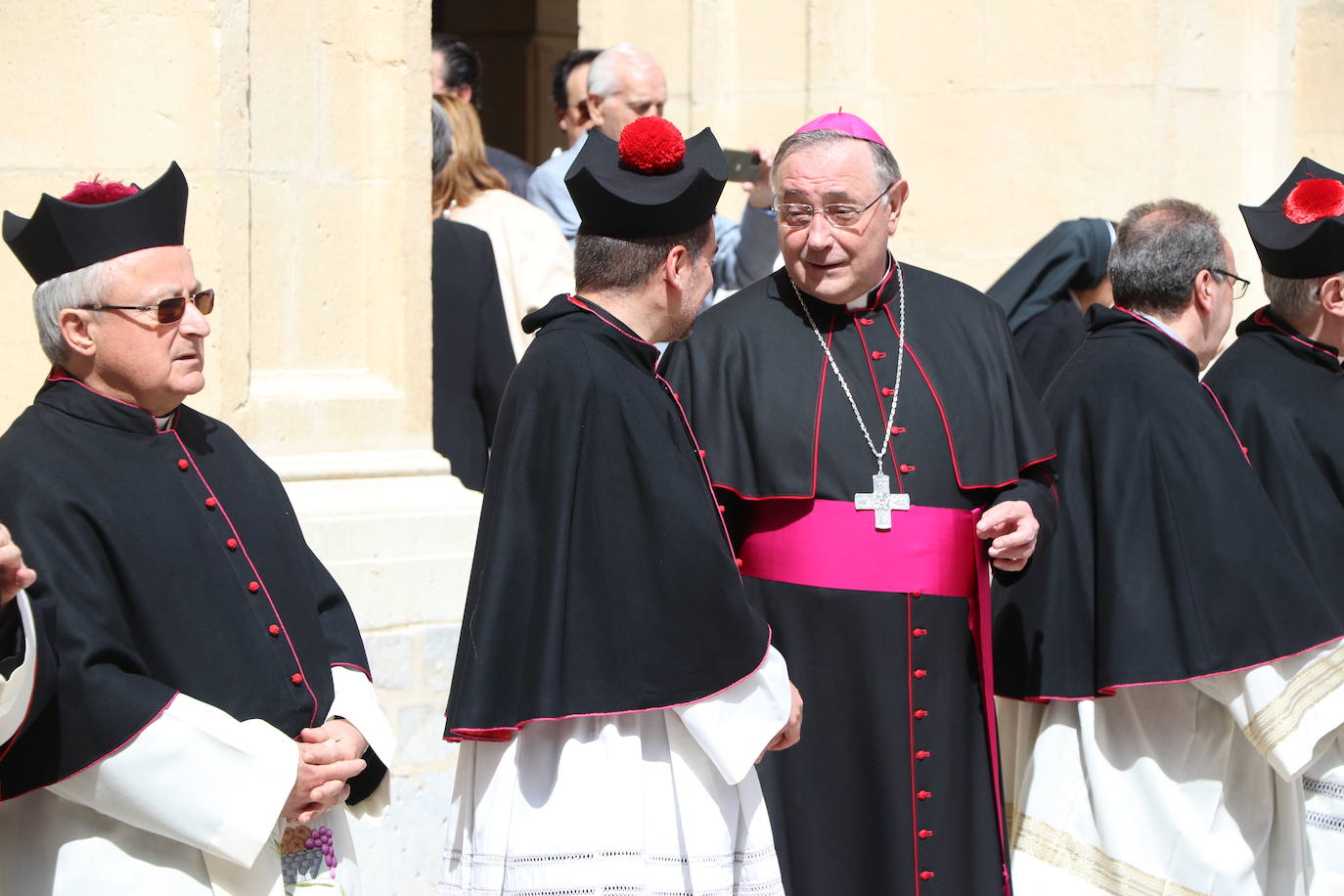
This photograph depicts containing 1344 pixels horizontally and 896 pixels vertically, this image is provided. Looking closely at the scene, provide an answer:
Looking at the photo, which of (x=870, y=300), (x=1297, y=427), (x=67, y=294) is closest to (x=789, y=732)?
(x=870, y=300)

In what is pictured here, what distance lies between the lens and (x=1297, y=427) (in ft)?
15.1

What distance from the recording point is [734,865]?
3.41 m

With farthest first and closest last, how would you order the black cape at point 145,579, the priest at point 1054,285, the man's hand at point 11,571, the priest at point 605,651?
the priest at point 1054,285, the priest at point 605,651, the black cape at point 145,579, the man's hand at point 11,571

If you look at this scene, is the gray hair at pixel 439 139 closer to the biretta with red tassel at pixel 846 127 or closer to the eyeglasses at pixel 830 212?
the biretta with red tassel at pixel 846 127

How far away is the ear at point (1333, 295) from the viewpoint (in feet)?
15.5

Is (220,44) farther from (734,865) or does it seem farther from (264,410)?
(734,865)

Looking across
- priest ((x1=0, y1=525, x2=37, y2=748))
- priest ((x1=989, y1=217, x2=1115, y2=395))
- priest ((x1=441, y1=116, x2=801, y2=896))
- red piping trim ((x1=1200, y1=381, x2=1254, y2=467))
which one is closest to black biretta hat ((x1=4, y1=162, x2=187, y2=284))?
priest ((x1=0, y1=525, x2=37, y2=748))

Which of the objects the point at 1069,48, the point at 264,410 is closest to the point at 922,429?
the point at 264,410

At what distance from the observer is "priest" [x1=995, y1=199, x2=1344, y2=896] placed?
4.27 meters

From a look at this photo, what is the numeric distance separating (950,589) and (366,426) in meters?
1.92

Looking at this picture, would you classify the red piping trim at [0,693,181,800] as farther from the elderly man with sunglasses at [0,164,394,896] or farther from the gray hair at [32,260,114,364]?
the gray hair at [32,260,114,364]

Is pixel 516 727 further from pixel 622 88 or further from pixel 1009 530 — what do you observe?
pixel 622 88

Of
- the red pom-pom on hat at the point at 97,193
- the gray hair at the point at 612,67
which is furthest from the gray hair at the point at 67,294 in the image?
the gray hair at the point at 612,67

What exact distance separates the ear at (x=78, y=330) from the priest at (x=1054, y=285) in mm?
3676
